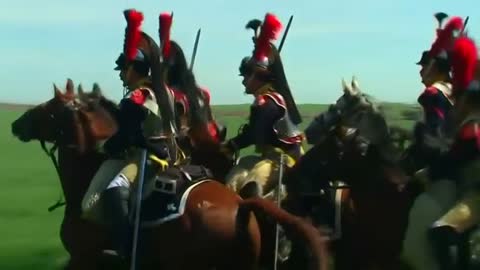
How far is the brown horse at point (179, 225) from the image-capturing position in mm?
7781

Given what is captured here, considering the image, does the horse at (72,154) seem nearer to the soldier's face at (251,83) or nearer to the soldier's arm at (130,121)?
the soldier's arm at (130,121)

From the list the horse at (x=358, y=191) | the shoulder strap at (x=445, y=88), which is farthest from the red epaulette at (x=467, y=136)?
the shoulder strap at (x=445, y=88)

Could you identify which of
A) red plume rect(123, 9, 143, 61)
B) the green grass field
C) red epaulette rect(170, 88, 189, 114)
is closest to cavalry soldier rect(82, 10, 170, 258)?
red plume rect(123, 9, 143, 61)

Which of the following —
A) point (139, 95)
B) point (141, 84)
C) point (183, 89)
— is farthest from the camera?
point (183, 89)

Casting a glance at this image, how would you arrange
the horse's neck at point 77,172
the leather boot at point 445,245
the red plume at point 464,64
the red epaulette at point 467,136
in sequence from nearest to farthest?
1. the red epaulette at point 467,136
2. the leather boot at point 445,245
3. the red plume at point 464,64
4. the horse's neck at point 77,172

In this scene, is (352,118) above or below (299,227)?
above

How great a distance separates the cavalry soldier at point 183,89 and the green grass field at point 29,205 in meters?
1.73

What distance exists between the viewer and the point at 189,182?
26.6 ft

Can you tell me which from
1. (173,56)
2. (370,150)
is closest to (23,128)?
(173,56)

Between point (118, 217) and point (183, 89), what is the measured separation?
2097 millimetres

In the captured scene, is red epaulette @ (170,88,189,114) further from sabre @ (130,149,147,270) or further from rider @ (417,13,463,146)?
rider @ (417,13,463,146)

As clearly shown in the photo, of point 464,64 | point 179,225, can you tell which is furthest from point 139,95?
point 464,64

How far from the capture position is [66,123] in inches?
358

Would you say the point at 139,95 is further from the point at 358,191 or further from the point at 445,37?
the point at 445,37
